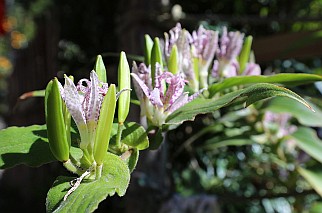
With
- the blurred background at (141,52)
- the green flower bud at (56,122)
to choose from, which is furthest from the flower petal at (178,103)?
the blurred background at (141,52)

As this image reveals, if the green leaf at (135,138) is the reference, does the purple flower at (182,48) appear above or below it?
above

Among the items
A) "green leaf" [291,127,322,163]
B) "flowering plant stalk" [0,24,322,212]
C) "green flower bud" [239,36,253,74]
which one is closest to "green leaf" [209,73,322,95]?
"flowering plant stalk" [0,24,322,212]

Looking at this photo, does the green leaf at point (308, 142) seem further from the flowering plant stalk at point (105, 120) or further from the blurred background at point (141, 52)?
the flowering plant stalk at point (105, 120)

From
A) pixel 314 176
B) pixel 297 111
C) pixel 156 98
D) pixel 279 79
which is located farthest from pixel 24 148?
pixel 314 176

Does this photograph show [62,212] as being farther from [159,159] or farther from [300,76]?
[159,159]

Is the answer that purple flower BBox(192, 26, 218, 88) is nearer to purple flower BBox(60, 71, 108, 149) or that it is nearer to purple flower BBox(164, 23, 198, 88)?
purple flower BBox(164, 23, 198, 88)

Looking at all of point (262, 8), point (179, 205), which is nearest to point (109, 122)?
point (179, 205)

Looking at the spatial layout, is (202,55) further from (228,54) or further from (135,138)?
(135,138)
